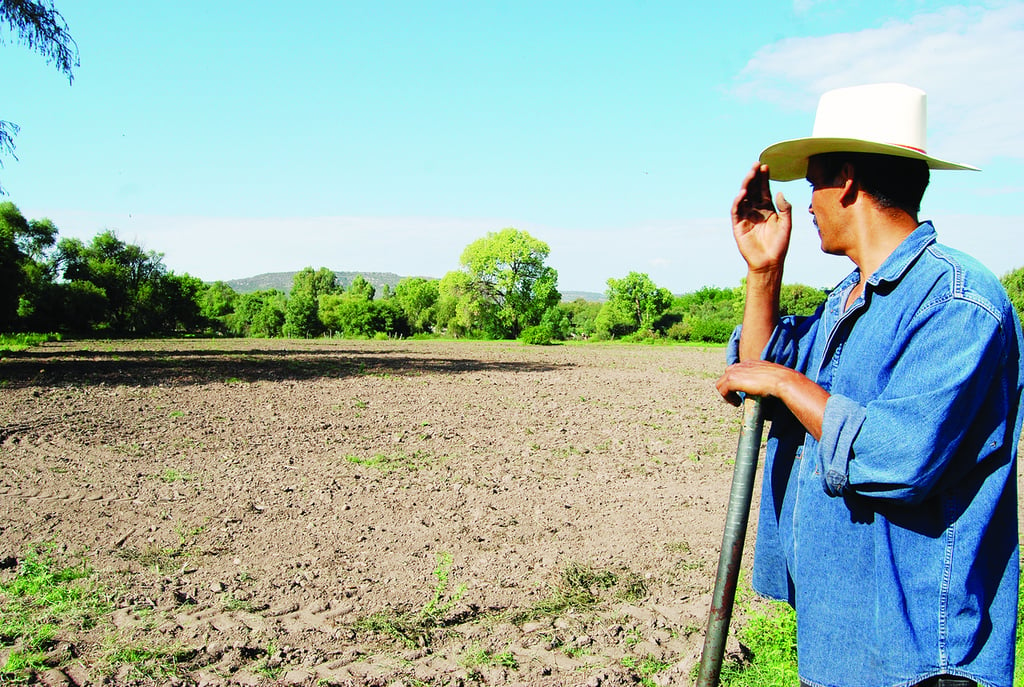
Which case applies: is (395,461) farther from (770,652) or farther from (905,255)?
(905,255)

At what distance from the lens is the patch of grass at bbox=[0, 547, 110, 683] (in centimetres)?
337

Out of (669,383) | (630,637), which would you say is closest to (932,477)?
(630,637)

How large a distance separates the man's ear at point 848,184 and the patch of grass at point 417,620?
301cm

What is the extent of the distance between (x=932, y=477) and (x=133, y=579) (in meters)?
4.56

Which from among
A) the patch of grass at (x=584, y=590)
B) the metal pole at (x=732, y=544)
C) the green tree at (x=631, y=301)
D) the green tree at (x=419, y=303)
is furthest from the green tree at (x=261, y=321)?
the metal pole at (x=732, y=544)

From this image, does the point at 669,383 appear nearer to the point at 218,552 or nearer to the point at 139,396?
the point at 139,396

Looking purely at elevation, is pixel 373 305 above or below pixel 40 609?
above

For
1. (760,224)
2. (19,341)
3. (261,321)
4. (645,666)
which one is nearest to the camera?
(760,224)

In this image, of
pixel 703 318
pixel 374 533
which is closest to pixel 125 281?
pixel 703 318

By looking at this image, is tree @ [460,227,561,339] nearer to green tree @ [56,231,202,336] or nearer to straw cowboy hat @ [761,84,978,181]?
green tree @ [56,231,202,336]

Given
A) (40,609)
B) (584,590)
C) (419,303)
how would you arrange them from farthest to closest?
(419,303), (584,590), (40,609)

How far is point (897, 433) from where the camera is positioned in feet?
4.34

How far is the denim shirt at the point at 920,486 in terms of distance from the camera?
4.35 ft

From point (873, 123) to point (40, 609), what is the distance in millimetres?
4569
